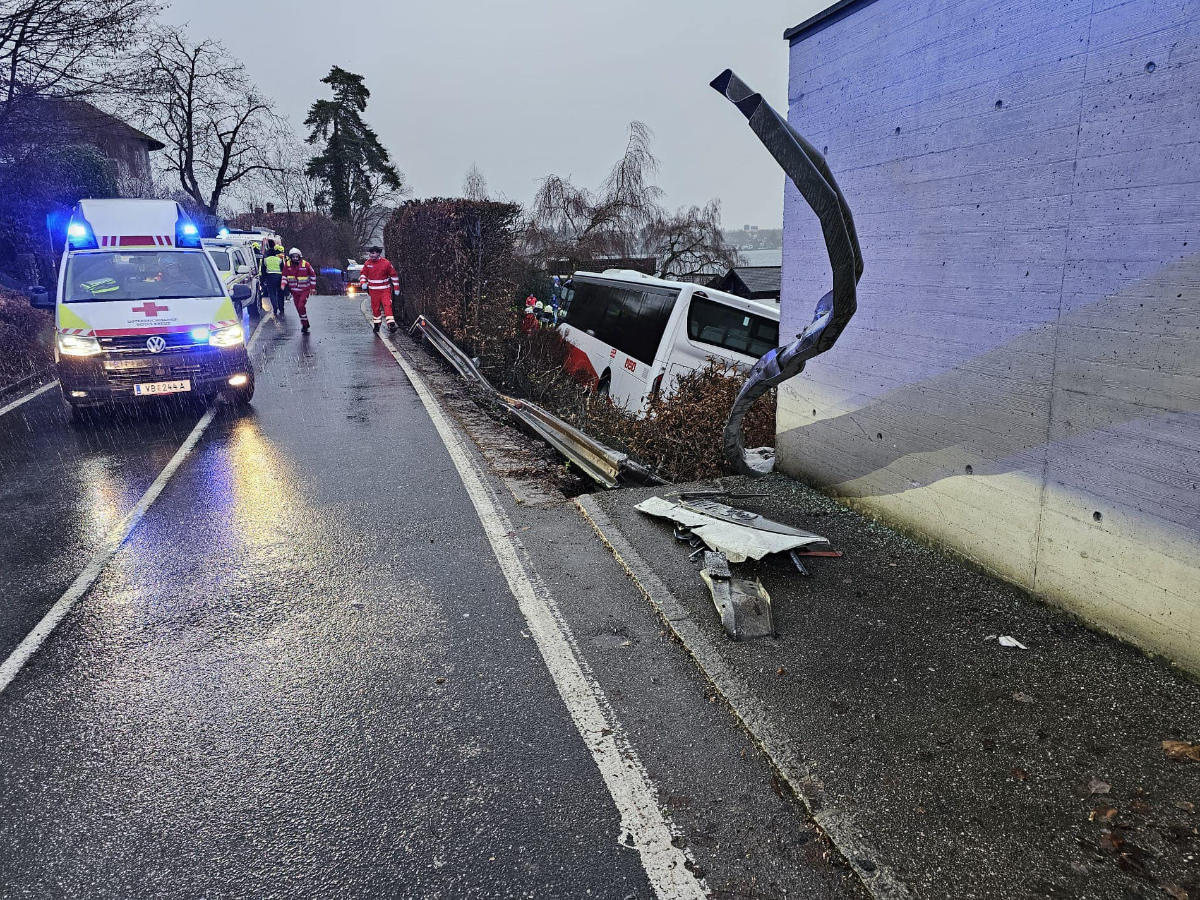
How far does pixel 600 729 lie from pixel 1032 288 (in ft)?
10.7

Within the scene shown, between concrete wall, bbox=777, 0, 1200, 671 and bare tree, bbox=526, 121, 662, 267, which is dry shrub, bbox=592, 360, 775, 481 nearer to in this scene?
concrete wall, bbox=777, 0, 1200, 671

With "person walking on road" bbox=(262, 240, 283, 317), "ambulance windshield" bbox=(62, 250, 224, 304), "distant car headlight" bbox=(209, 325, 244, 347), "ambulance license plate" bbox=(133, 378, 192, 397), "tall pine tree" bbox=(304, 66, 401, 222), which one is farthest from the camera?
"tall pine tree" bbox=(304, 66, 401, 222)

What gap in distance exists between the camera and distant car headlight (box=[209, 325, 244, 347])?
922cm

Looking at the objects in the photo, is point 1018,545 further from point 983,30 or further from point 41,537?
point 41,537

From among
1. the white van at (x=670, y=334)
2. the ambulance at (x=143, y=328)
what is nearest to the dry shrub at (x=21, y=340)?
the ambulance at (x=143, y=328)

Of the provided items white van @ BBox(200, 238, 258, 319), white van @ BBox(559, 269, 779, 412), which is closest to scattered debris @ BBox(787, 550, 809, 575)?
white van @ BBox(559, 269, 779, 412)

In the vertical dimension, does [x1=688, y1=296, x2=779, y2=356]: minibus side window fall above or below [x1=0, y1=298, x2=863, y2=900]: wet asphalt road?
above

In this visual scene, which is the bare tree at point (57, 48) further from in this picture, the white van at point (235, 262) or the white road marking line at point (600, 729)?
the white road marking line at point (600, 729)

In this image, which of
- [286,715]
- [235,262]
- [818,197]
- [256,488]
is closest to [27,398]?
[256,488]

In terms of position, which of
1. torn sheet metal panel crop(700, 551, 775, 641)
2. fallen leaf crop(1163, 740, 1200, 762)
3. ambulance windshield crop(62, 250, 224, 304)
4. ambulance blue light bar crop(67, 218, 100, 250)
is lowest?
fallen leaf crop(1163, 740, 1200, 762)

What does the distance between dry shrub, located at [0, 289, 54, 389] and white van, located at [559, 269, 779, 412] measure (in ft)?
30.7

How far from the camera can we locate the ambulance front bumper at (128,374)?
8.53m

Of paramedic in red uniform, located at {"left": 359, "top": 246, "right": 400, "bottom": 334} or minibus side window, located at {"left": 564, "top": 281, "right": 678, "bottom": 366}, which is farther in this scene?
paramedic in red uniform, located at {"left": 359, "top": 246, "right": 400, "bottom": 334}

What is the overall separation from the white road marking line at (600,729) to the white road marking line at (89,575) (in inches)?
102
